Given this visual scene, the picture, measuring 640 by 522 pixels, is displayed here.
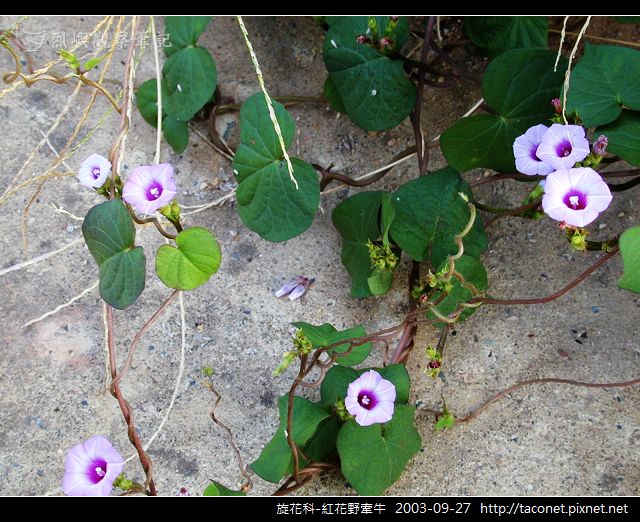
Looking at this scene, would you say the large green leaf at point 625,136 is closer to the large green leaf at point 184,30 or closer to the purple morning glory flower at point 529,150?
the purple morning glory flower at point 529,150

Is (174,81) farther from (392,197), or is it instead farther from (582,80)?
(582,80)

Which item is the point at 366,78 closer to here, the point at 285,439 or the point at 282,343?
the point at 282,343

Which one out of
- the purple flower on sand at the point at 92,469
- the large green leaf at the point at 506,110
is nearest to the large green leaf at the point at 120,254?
the purple flower on sand at the point at 92,469

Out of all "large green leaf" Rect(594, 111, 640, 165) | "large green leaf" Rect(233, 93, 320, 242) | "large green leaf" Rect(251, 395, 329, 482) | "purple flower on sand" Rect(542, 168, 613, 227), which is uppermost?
"purple flower on sand" Rect(542, 168, 613, 227)

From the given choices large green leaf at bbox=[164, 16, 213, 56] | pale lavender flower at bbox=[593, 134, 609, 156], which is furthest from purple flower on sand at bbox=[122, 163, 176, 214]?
pale lavender flower at bbox=[593, 134, 609, 156]

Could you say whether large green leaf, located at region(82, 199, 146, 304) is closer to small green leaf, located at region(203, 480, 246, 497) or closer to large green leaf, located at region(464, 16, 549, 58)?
small green leaf, located at region(203, 480, 246, 497)
